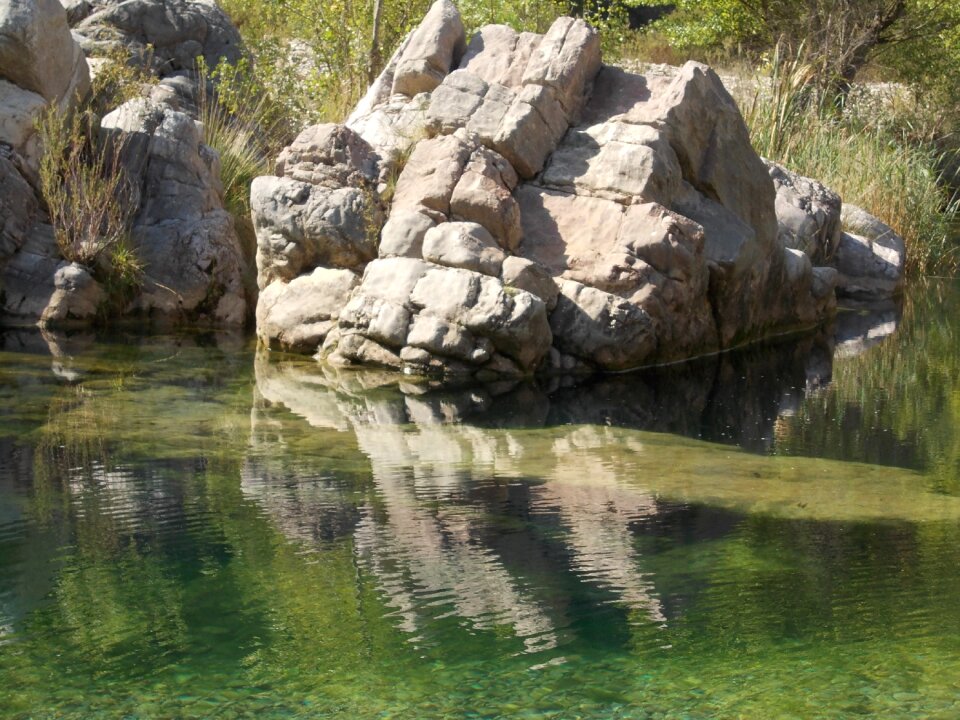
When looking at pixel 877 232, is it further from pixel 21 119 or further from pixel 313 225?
pixel 21 119

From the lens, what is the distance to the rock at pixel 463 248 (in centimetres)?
883

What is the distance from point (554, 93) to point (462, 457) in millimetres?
4833

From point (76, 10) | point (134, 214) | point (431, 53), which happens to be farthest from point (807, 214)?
point (76, 10)

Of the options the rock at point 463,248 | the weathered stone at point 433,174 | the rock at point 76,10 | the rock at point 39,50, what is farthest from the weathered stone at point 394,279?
the rock at point 76,10

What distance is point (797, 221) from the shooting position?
13.1 m

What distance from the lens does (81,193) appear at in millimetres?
10469

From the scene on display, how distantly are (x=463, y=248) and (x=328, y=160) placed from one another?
1847 millimetres

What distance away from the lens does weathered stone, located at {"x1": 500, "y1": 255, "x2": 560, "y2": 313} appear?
8750mm

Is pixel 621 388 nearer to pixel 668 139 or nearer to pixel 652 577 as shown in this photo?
pixel 668 139

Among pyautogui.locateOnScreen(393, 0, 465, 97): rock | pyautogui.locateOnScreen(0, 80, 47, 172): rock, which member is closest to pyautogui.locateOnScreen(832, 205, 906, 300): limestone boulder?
pyautogui.locateOnScreen(393, 0, 465, 97): rock

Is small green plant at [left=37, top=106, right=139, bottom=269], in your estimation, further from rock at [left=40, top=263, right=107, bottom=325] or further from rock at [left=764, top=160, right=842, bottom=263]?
rock at [left=764, top=160, right=842, bottom=263]

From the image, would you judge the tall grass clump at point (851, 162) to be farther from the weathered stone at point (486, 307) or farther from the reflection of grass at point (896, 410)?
the weathered stone at point (486, 307)

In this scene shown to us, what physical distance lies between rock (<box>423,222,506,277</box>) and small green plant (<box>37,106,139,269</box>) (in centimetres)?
318

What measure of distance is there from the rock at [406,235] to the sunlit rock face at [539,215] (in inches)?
0.5
